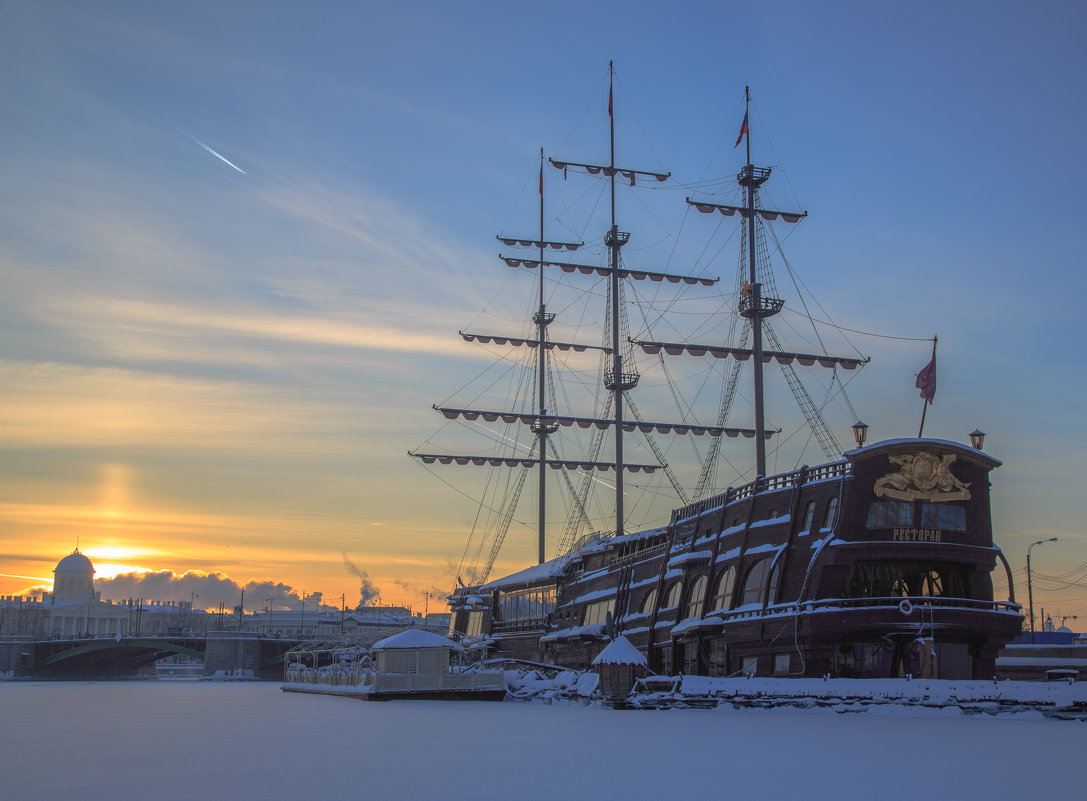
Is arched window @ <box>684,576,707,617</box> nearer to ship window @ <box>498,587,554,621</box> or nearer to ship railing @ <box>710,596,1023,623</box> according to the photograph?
ship railing @ <box>710,596,1023,623</box>

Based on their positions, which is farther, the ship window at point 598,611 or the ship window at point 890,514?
the ship window at point 598,611

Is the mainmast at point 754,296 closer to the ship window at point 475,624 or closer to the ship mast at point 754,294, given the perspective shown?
the ship mast at point 754,294

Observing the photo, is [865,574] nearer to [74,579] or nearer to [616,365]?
→ [616,365]

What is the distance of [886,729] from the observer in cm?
2231

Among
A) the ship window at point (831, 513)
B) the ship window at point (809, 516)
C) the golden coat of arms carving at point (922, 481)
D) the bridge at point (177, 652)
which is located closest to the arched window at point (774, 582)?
the ship window at point (809, 516)

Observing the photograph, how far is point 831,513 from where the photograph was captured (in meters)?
31.7

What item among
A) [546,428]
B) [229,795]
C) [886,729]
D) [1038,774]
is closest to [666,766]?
[1038,774]

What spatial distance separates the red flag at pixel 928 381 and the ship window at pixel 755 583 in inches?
289

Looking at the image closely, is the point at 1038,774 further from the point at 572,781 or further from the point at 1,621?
the point at 1,621

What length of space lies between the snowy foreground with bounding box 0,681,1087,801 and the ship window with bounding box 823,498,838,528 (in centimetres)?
617

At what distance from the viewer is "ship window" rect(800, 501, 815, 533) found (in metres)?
32.4

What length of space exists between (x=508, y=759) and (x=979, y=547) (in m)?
19.9

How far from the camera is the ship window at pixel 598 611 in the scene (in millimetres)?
47781

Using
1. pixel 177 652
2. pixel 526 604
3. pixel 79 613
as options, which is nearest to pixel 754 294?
pixel 526 604
